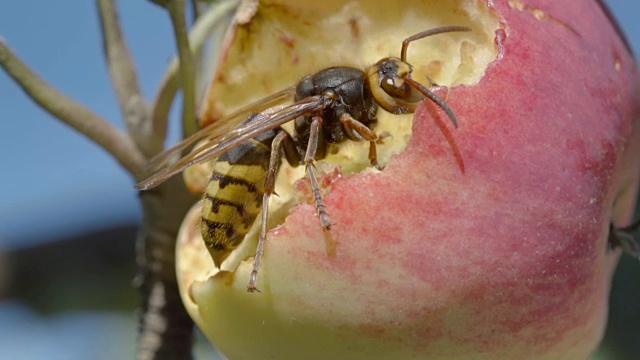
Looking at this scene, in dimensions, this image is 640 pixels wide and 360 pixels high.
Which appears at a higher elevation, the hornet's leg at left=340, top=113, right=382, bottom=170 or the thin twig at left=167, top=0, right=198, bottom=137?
the thin twig at left=167, top=0, right=198, bottom=137

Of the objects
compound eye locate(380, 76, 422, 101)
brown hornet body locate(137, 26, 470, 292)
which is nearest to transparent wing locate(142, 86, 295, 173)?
brown hornet body locate(137, 26, 470, 292)

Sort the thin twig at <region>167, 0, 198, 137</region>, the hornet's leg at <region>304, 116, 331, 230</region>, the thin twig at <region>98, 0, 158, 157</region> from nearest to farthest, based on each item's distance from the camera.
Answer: the hornet's leg at <region>304, 116, 331, 230</region> < the thin twig at <region>167, 0, 198, 137</region> < the thin twig at <region>98, 0, 158, 157</region>

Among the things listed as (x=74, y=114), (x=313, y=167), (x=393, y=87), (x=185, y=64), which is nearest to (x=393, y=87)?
(x=393, y=87)

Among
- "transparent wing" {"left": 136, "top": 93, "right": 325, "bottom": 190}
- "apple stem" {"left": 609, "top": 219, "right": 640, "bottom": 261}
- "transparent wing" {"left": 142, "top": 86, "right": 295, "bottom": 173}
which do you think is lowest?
"apple stem" {"left": 609, "top": 219, "right": 640, "bottom": 261}

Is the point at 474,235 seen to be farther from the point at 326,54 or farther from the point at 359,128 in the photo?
the point at 326,54

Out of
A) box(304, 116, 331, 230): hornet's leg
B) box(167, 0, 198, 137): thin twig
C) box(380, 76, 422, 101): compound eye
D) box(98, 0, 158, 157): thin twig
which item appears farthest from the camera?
box(98, 0, 158, 157): thin twig

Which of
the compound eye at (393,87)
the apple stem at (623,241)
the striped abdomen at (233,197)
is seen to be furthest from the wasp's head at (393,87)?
the apple stem at (623,241)

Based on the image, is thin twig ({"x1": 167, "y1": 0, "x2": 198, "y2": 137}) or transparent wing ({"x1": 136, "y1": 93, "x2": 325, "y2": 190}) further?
thin twig ({"x1": 167, "y1": 0, "x2": 198, "y2": 137})

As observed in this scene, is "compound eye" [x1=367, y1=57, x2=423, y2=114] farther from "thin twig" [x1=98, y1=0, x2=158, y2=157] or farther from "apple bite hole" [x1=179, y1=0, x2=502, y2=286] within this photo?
"thin twig" [x1=98, y1=0, x2=158, y2=157]

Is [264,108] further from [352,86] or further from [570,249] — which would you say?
[570,249]
